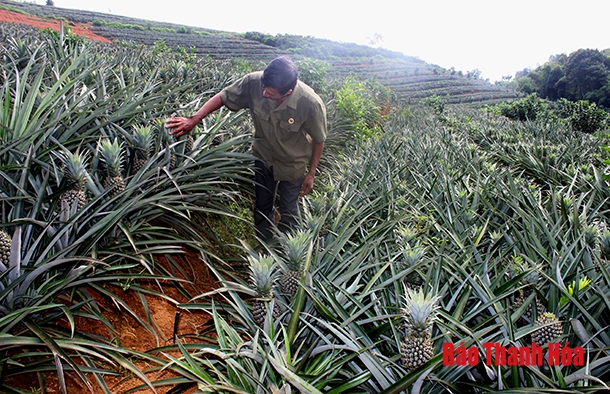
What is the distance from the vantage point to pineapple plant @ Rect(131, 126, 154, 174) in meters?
2.15

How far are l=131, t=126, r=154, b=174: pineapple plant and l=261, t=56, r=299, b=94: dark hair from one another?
844mm

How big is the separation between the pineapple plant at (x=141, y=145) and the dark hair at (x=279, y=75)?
2.77 feet

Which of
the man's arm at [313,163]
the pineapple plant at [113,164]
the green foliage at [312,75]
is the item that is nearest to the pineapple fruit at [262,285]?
the pineapple plant at [113,164]

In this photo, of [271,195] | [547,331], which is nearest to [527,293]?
[547,331]

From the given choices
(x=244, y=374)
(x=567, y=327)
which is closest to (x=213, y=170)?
(x=244, y=374)

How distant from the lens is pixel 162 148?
248 centimetres

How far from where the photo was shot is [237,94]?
9.33 ft

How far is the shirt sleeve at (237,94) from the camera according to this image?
282cm

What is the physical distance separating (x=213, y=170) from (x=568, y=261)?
216 centimetres

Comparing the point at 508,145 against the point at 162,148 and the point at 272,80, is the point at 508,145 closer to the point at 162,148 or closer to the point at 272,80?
the point at 272,80

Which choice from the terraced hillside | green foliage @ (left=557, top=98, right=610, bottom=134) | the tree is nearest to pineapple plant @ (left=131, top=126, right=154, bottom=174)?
green foliage @ (left=557, top=98, right=610, bottom=134)

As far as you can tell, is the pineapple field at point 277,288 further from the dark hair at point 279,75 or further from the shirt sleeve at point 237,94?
the dark hair at point 279,75

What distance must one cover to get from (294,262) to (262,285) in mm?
213

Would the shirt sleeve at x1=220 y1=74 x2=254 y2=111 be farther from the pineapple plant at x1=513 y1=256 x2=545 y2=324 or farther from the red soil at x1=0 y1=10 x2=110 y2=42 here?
the red soil at x1=0 y1=10 x2=110 y2=42
